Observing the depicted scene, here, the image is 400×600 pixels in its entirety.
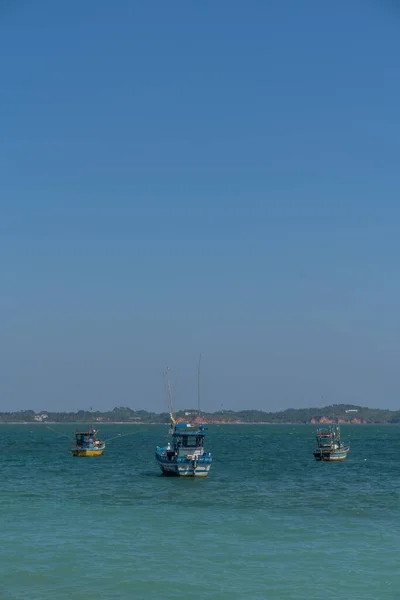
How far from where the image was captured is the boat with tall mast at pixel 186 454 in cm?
7694

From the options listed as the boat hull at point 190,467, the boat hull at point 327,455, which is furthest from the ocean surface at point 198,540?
the boat hull at point 327,455

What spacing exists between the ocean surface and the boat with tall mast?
1.98 m

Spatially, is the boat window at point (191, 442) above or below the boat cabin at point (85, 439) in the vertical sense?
above

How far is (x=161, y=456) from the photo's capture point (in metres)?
81.6

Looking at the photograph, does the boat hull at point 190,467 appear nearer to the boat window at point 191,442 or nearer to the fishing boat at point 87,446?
the boat window at point 191,442

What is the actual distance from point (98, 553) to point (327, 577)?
11090 mm

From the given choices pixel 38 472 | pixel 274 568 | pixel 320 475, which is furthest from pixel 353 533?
pixel 38 472

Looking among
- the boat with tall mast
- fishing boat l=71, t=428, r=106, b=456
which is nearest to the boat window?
the boat with tall mast

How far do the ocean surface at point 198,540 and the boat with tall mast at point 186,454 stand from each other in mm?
1978

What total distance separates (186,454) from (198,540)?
3763cm

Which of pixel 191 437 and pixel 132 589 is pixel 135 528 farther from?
pixel 191 437

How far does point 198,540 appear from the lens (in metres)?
41.5

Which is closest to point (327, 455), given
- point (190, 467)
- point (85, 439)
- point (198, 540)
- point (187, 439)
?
point (85, 439)

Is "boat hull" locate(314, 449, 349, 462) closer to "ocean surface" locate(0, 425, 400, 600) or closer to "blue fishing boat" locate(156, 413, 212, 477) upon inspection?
"blue fishing boat" locate(156, 413, 212, 477)
